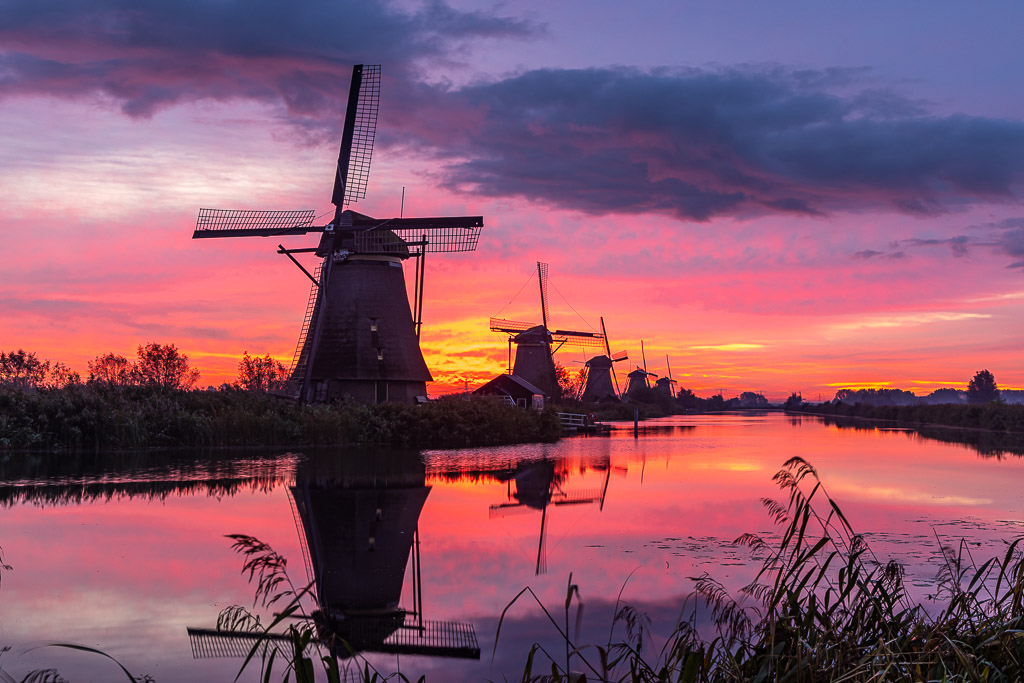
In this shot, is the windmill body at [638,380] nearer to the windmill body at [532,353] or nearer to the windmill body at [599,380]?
the windmill body at [599,380]

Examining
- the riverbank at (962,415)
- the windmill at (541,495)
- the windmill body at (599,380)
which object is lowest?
the windmill at (541,495)

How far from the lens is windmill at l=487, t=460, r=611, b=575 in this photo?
13.6 metres

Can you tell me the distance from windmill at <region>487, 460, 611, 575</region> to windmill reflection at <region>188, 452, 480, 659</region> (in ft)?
5.27

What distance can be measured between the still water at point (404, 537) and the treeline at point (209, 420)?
248cm

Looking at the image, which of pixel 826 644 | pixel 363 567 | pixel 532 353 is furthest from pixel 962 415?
pixel 826 644

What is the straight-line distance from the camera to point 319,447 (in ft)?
85.5

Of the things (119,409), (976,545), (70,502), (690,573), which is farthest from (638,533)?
(119,409)

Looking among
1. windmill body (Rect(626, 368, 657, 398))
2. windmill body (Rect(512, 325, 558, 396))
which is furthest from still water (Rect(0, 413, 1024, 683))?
windmill body (Rect(626, 368, 657, 398))

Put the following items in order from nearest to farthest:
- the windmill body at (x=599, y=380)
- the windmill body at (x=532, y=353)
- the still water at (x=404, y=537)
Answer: the still water at (x=404, y=537)
the windmill body at (x=532, y=353)
the windmill body at (x=599, y=380)

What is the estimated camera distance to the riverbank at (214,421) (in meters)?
22.8

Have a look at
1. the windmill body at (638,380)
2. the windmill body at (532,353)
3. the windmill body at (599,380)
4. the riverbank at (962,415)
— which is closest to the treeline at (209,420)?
the windmill body at (532,353)

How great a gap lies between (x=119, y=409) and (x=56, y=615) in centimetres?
1861

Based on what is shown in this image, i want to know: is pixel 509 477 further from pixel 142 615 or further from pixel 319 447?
pixel 142 615

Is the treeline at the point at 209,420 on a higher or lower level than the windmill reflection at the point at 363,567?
higher
